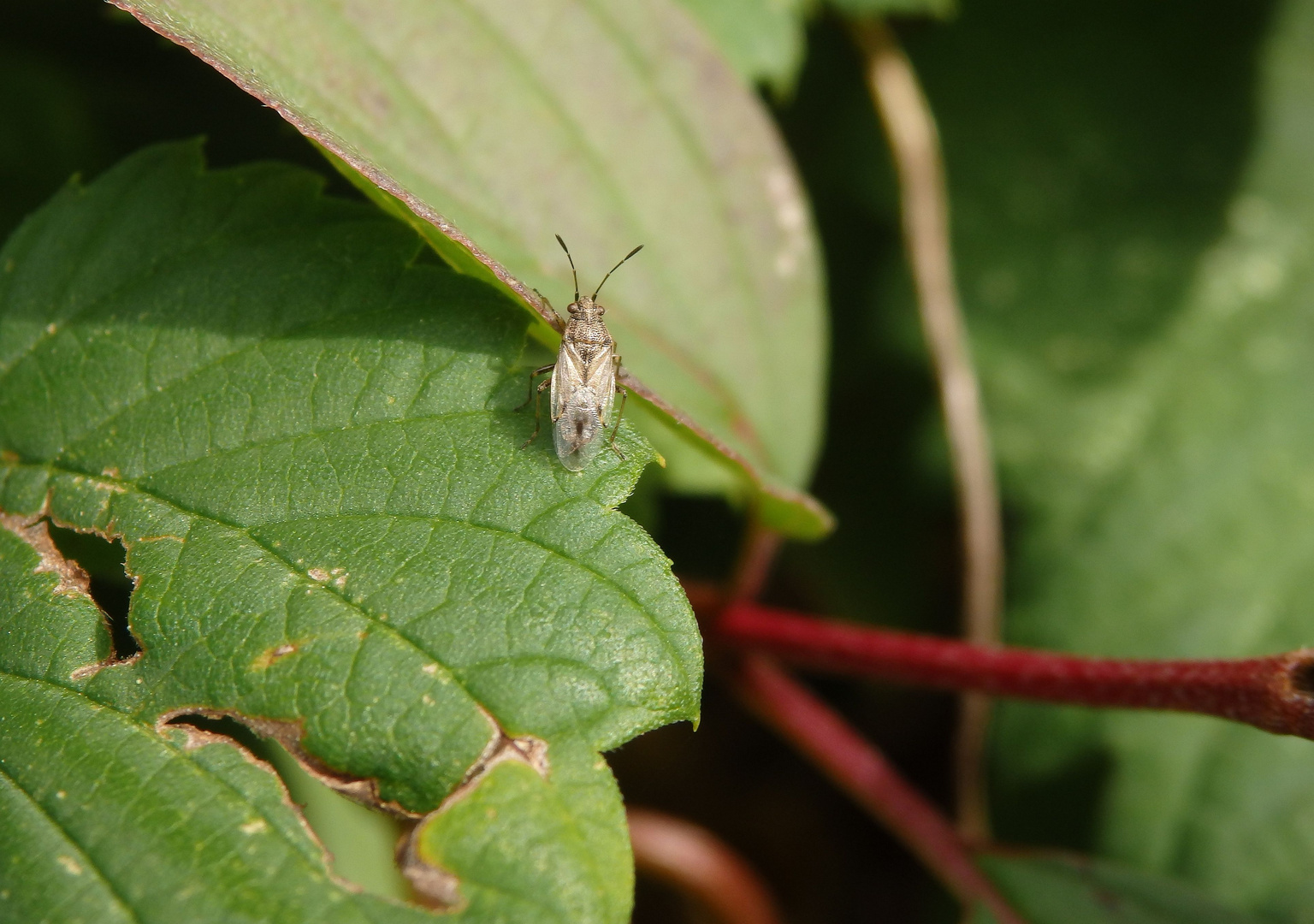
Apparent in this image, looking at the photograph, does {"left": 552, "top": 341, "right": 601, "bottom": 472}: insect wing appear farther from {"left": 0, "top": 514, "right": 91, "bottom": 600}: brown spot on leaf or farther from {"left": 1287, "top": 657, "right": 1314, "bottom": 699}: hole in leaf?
{"left": 1287, "top": 657, "right": 1314, "bottom": 699}: hole in leaf

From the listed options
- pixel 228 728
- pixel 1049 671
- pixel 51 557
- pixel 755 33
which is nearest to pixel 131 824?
pixel 228 728

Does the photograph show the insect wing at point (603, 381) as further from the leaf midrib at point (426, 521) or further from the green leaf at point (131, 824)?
the green leaf at point (131, 824)

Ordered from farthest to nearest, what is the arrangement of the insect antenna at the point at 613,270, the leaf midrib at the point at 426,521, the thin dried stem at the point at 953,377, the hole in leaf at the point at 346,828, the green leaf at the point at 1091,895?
the thin dried stem at the point at 953,377 < the hole in leaf at the point at 346,828 < the insect antenna at the point at 613,270 < the green leaf at the point at 1091,895 < the leaf midrib at the point at 426,521

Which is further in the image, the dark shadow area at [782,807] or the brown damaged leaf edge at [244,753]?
the dark shadow area at [782,807]

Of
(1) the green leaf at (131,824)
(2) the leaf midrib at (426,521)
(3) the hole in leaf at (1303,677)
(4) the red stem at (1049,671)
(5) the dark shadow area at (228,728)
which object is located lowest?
(1) the green leaf at (131,824)

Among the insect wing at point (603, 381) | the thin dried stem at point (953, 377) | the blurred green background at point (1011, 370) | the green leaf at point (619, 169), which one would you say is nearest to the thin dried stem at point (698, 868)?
the blurred green background at point (1011, 370)

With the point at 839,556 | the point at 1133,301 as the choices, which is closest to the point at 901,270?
the point at 1133,301

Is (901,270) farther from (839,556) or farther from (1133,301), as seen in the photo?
(839,556)
